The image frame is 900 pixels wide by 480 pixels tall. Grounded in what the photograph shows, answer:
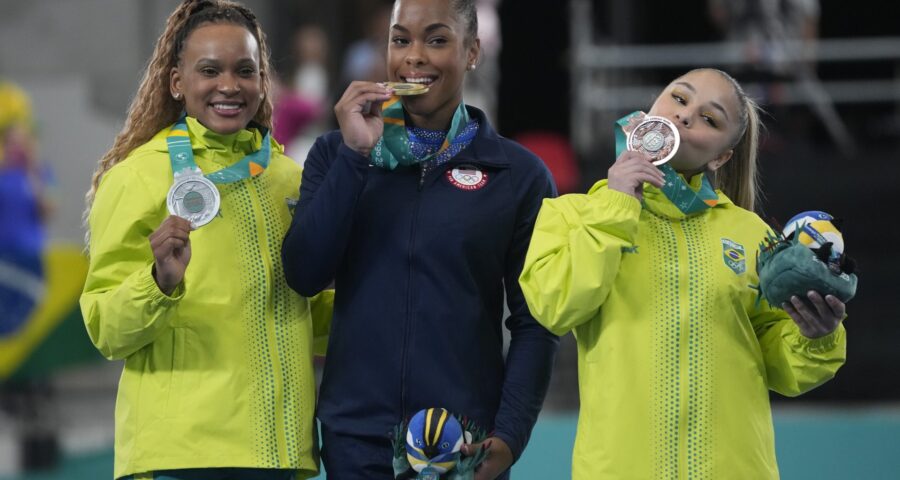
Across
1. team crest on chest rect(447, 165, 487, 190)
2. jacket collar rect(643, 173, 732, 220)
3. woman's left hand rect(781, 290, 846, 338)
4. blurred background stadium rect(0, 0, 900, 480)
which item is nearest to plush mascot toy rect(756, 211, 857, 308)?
woman's left hand rect(781, 290, 846, 338)

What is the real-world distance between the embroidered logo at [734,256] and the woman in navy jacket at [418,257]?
16.0 inches

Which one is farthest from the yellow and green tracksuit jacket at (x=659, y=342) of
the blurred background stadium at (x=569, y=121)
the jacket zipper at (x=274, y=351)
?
the blurred background stadium at (x=569, y=121)

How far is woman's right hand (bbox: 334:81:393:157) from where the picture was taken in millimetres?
2752

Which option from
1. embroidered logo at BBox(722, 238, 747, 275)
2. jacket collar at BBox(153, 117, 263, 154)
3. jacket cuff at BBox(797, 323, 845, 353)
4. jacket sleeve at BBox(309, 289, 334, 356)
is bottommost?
jacket sleeve at BBox(309, 289, 334, 356)

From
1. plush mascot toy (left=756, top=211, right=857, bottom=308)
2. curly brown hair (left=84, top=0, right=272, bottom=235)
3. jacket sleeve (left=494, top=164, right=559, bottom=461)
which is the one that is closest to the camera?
plush mascot toy (left=756, top=211, right=857, bottom=308)

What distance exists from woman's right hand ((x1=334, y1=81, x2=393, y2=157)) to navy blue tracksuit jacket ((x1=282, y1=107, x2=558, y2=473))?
37 millimetres

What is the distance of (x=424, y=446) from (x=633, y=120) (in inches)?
28.4

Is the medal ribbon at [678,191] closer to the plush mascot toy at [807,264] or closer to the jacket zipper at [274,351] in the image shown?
the plush mascot toy at [807,264]

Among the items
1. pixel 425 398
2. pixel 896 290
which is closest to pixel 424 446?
pixel 425 398

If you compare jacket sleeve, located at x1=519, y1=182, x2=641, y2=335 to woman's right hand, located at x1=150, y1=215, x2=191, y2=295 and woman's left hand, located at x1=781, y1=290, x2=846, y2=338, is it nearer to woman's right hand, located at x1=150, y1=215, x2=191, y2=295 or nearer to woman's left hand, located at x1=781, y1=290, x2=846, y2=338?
woman's left hand, located at x1=781, y1=290, x2=846, y2=338

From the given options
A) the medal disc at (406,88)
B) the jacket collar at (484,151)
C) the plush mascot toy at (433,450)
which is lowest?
the plush mascot toy at (433,450)

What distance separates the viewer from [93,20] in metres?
9.67

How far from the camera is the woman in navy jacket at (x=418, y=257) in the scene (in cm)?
279

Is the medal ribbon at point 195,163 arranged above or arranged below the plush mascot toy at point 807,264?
above
